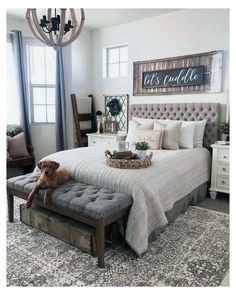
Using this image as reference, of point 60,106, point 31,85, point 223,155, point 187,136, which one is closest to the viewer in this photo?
point 223,155

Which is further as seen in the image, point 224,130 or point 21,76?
point 21,76

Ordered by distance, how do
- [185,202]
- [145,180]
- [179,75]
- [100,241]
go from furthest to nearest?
[179,75], [185,202], [145,180], [100,241]

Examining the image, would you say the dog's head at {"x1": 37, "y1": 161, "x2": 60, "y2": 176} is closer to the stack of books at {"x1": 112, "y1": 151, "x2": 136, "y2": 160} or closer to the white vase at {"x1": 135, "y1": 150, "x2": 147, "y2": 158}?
the stack of books at {"x1": 112, "y1": 151, "x2": 136, "y2": 160}

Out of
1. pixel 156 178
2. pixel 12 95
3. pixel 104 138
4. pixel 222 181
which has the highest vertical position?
pixel 12 95

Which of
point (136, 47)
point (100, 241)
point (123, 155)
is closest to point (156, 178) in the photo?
point (123, 155)

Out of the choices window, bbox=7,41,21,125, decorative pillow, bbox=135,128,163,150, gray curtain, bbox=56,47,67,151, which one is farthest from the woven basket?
window, bbox=7,41,21,125

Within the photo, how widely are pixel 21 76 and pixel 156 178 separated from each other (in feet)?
10.6

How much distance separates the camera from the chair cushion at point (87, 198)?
2.13 meters

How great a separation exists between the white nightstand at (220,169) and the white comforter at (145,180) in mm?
265

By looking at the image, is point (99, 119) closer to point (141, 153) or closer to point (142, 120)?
point (142, 120)

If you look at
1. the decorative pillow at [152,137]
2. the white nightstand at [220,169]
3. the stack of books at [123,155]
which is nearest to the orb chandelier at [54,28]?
the stack of books at [123,155]

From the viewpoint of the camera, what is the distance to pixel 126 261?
225 cm

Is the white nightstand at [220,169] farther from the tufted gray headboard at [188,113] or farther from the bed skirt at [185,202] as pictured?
the tufted gray headboard at [188,113]

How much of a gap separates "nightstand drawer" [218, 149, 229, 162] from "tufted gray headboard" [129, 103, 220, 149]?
0.46 metres
